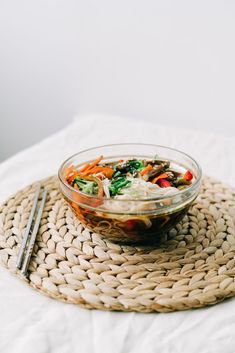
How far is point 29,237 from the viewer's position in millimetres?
993

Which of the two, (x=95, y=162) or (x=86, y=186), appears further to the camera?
(x=95, y=162)

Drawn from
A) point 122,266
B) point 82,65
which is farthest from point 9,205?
point 82,65

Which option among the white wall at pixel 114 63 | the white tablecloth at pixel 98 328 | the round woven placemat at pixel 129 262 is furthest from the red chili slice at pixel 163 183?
the white wall at pixel 114 63

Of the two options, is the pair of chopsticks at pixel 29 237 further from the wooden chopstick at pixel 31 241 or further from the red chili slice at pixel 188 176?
the red chili slice at pixel 188 176

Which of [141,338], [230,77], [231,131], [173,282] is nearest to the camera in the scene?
[141,338]

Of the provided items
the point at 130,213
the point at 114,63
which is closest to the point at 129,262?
the point at 130,213

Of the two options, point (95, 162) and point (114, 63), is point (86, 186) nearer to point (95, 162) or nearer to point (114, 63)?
point (95, 162)

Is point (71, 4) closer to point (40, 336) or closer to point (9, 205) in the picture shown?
point (9, 205)

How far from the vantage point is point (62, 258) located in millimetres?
922

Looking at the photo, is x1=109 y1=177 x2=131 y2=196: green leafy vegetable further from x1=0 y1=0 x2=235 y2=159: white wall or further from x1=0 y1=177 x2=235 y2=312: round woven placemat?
x1=0 y1=0 x2=235 y2=159: white wall

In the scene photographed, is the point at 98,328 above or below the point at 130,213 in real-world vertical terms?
below

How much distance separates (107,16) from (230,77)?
635 mm

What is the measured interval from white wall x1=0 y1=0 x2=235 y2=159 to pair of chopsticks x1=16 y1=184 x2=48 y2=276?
1018 mm

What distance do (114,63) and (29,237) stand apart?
130cm
